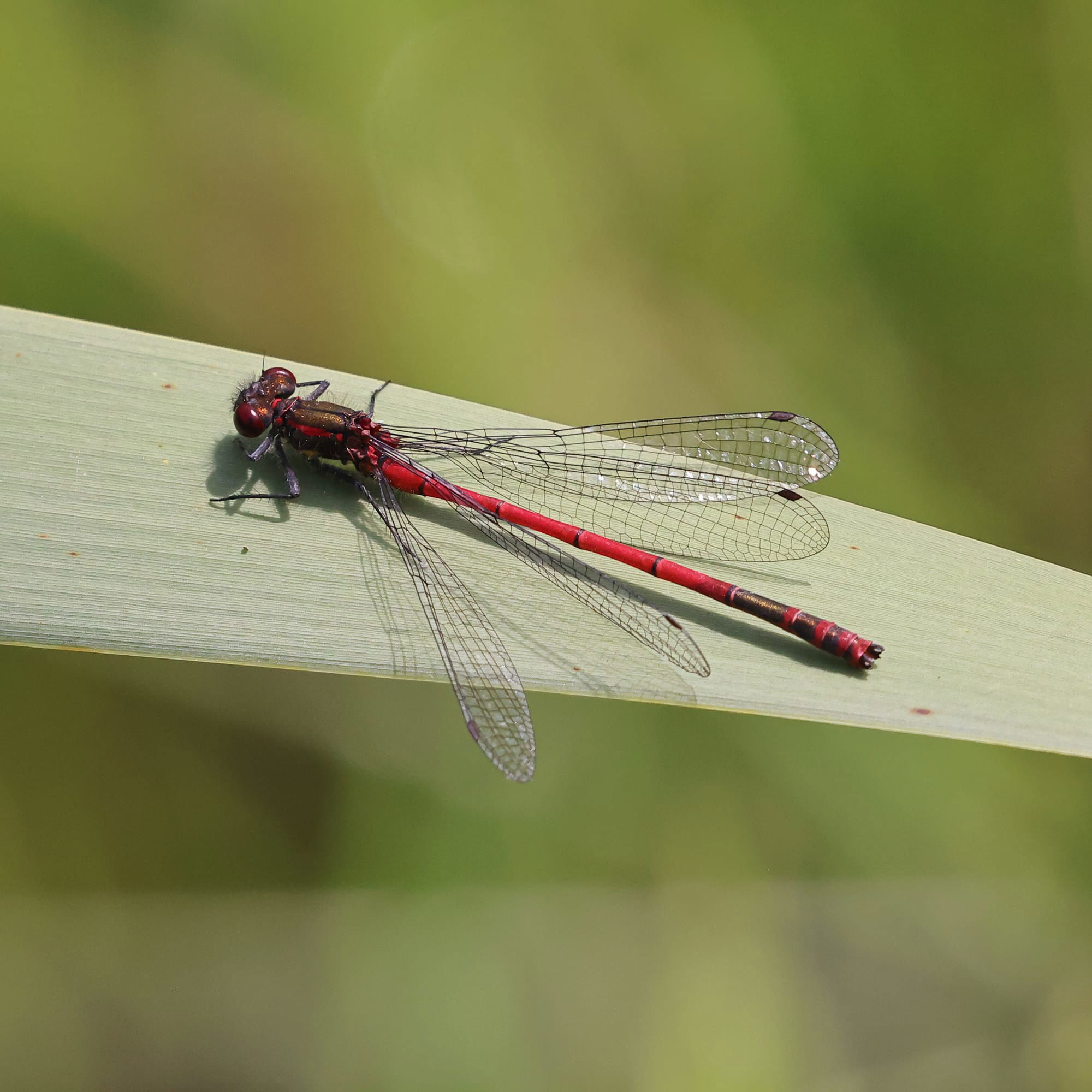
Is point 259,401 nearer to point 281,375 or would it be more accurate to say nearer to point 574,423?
point 281,375

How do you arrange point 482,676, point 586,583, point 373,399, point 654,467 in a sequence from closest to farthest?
point 482,676, point 586,583, point 654,467, point 373,399

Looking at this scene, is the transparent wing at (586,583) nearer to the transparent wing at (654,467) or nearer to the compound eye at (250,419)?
the transparent wing at (654,467)

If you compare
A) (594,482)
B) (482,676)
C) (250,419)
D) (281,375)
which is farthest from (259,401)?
(482,676)

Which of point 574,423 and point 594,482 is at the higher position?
point 574,423

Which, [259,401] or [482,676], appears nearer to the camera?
[482,676]

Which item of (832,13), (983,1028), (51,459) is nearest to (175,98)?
(51,459)

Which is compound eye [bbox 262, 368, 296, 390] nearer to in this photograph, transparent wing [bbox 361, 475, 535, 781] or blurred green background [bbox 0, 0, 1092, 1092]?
blurred green background [bbox 0, 0, 1092, 1092]
